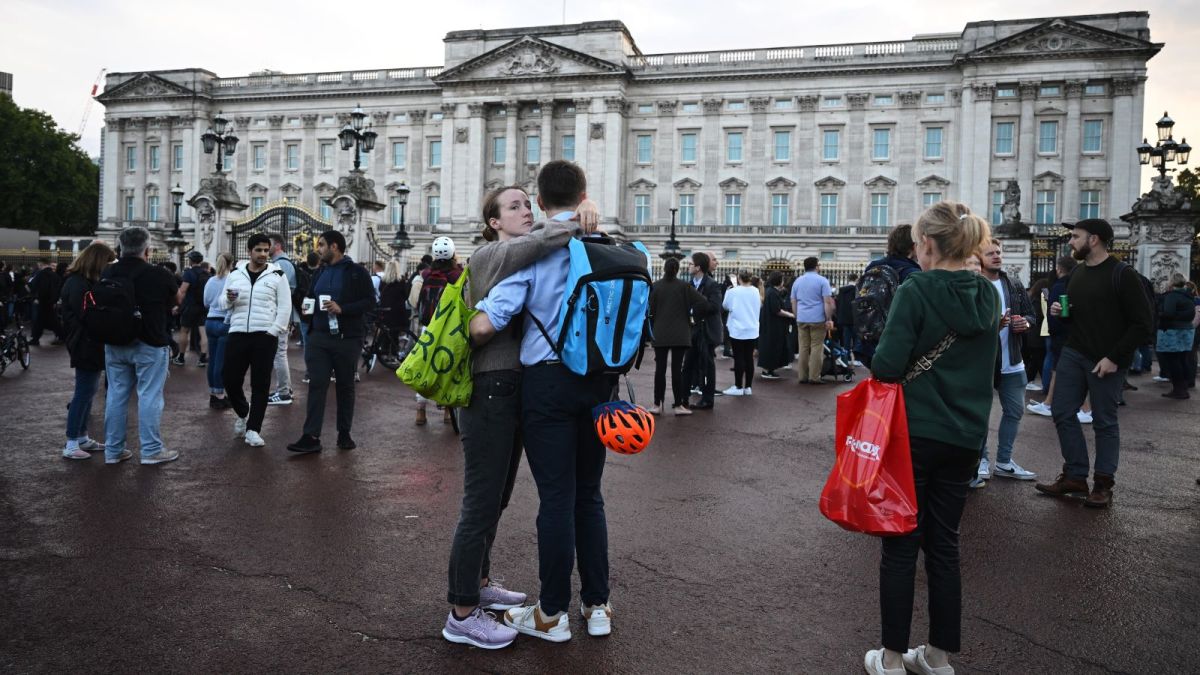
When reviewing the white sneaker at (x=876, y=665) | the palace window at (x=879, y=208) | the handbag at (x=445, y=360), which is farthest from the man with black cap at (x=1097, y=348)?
the palace window at (x=879, y=208)

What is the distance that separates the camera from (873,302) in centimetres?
467

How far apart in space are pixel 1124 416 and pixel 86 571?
12590 millimetres

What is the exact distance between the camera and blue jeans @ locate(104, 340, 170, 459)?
7594 millimetres

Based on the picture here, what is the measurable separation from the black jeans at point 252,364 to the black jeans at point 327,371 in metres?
0.43

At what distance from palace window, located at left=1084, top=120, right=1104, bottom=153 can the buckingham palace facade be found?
126mm

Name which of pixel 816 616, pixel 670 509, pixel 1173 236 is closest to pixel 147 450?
pixel 670 509

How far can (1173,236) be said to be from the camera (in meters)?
21.2

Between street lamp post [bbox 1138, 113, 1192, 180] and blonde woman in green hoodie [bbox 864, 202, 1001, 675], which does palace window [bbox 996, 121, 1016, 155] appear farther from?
blonde woman in green hoodie [bbox 864, 202, 1001, 675]

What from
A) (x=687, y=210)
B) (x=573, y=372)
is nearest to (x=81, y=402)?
(x=573, y=372)

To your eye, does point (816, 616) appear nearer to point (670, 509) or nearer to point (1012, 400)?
point (670, 509)

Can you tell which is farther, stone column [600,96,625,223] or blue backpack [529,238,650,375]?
stone column [600,96,625,223]

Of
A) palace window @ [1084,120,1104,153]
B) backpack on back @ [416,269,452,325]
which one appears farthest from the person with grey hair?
palace window @ [1084,120,1104,153]

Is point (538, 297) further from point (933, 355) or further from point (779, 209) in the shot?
point (779, 209)

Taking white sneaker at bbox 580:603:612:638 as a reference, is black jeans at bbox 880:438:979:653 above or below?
above
